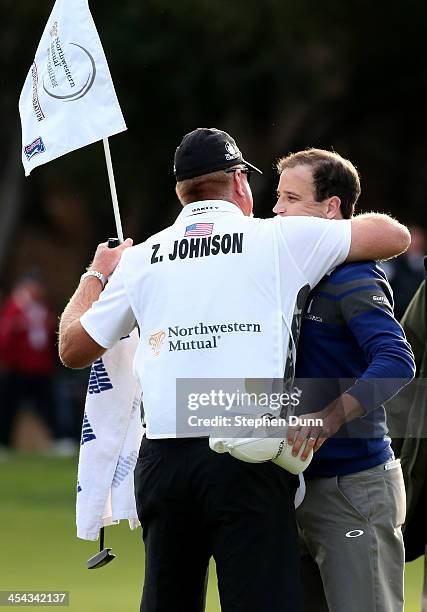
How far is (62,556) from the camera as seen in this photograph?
34.5 ft

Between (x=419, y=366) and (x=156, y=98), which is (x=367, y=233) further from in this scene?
(x=156, y=98)

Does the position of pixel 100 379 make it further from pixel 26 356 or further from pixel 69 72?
pixel 26 356

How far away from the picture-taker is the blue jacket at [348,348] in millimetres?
4742

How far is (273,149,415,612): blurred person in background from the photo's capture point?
15.9 feet

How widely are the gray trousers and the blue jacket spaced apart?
0.07 meters

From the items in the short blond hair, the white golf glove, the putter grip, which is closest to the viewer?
the white golf glove

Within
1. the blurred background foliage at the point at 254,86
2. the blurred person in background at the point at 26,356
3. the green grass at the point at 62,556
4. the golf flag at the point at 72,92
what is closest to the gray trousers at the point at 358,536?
the golf flag at the point at 72,92

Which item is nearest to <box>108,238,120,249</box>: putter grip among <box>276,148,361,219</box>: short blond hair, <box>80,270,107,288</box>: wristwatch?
<box>80,270,107,288</box>: wristwatch

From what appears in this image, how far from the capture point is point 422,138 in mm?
24453

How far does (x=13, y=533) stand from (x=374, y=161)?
14690mm

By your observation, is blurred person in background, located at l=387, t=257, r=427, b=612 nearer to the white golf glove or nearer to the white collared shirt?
the white collared shirt


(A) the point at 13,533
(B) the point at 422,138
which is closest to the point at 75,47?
(A) the point at 13,533

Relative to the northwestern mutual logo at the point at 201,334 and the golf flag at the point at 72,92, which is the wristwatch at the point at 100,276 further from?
the golf flag at the point at 72,92

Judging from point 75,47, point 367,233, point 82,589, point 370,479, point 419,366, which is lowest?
point 82,589
